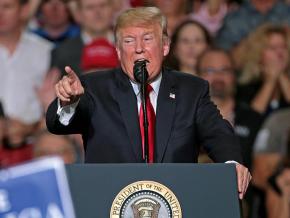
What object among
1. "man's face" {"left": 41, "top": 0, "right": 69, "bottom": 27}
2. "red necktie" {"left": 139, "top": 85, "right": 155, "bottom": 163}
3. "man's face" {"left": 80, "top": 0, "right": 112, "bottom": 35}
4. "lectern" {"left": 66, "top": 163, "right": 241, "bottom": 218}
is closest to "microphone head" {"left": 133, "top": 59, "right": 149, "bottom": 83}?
"red necktie" {"left": 139, "top": 85, "right": 155, "bottom": 163}

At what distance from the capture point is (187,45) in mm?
6828

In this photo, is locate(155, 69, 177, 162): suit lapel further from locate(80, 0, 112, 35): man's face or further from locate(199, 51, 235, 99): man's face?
locate(80, 0, 112, 35): man's face

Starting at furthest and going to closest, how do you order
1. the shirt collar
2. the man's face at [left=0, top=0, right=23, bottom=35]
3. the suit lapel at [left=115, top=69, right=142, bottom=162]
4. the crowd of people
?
1. the man's face at [left=0, top=0, right=23, bottom=35]
2. the crowd of people
3. the shirt collar
4. the suit lapel at [left=115, top=69, right=142, bottom=162]

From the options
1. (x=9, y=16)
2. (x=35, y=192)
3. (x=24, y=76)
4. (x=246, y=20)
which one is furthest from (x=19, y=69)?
Answer: (x=35, y=192)

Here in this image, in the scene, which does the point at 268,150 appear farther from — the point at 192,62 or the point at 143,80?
the point at 143,80

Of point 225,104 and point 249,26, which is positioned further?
point 249,26

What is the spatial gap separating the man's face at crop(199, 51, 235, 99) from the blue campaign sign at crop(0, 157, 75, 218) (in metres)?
4.98

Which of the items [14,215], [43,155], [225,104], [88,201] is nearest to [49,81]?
[43,155]

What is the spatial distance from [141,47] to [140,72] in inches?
8.1

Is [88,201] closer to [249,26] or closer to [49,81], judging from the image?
[49,81]

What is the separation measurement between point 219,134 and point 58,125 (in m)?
0.58

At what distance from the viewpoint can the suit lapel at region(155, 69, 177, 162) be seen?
10.3 feet

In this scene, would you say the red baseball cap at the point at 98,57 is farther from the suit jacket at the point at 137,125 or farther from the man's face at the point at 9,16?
the suit jacket at the point at 137,125

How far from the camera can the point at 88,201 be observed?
2717 millimetres
